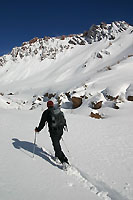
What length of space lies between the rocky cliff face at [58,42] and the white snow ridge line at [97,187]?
40801 mm

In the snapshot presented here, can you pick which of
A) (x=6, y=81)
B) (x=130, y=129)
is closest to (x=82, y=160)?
(x=130, y=129)

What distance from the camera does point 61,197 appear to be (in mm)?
2746

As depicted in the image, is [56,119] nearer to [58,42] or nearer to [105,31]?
[105,31]

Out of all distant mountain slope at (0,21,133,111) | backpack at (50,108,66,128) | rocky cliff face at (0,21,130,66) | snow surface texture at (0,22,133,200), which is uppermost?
rocky cliff face at (0,21,130,66)

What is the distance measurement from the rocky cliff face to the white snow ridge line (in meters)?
40.8

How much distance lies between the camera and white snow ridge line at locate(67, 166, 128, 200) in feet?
10.2

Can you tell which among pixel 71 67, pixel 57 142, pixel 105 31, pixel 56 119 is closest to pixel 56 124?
pixel 56 119

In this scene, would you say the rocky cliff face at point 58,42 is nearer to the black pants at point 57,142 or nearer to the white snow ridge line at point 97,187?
the black pants at point 57,142

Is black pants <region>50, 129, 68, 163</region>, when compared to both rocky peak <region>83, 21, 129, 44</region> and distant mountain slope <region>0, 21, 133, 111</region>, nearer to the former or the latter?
distant mountain slope <region>0, 21, 133, 111</region>

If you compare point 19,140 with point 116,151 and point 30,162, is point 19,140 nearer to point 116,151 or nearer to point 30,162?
point 30,162

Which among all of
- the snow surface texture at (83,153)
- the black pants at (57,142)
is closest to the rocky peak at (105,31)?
the snow surface texture at (83,153)

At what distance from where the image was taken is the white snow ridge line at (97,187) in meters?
3.11

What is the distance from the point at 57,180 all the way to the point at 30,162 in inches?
36.7

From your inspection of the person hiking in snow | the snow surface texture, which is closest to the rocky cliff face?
the snow surface texture
